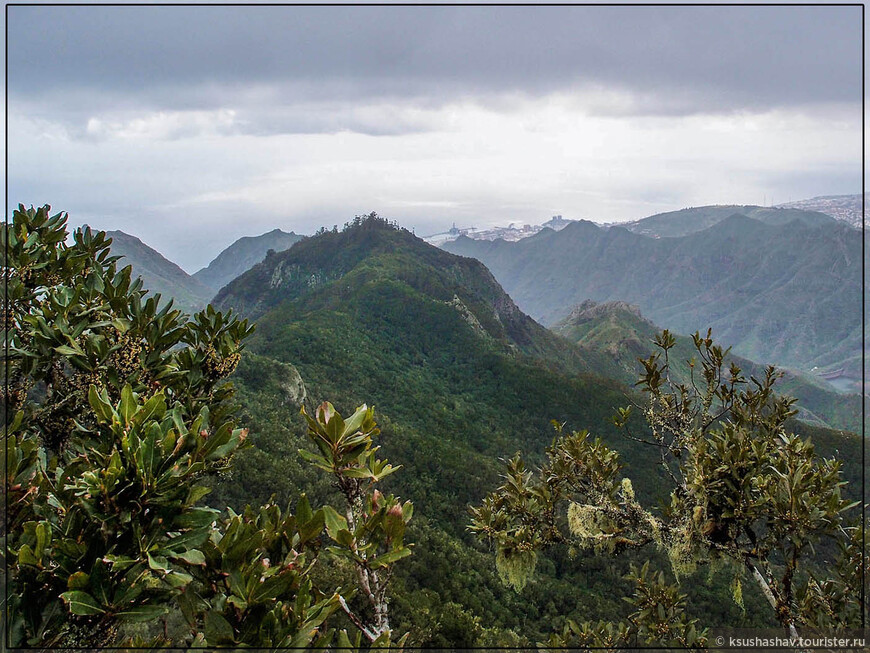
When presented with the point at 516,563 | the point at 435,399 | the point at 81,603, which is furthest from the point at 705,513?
the point at 435,399

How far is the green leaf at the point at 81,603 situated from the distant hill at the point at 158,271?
12264 centimetres

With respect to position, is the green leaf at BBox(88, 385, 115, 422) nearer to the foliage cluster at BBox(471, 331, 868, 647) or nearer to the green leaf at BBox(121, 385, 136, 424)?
the green leaf at BBox(121, 385, 136, 424)

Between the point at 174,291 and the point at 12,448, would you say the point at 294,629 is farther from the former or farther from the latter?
the point at 174,291

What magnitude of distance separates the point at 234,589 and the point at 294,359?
4771 centimetres

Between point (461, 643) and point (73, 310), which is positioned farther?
point (461, 643)

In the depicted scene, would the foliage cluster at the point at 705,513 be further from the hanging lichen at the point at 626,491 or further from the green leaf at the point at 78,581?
the green leaf at the point at 78,581

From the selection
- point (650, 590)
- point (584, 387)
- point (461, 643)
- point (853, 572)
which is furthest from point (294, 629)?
point (584, 387)

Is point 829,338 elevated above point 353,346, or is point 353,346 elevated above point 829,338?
point 353,346

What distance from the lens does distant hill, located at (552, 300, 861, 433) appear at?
8831 centimetres

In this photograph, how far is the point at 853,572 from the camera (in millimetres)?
3432

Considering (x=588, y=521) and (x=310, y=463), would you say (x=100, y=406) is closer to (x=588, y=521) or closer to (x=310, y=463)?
(x=310, y=463)

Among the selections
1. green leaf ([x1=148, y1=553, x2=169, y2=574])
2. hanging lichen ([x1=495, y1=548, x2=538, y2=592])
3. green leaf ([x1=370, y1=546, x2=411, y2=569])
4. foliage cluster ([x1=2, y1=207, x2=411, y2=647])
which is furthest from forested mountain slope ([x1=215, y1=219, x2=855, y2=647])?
green leaf ([x1=148, y1=553, x2=169, y2=574])

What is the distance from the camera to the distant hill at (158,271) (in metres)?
117

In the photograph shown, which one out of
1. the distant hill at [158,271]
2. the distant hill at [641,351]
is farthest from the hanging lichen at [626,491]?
the distant hill at [158,271]
